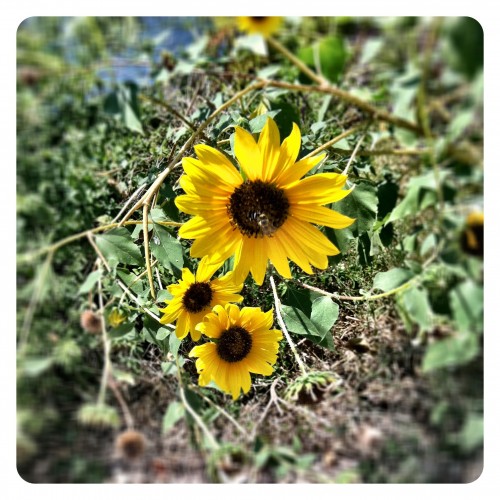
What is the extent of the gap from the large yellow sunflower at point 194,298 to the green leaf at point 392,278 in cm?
17

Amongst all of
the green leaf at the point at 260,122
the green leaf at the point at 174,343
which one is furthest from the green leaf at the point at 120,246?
the green leaf at the point at 260,122

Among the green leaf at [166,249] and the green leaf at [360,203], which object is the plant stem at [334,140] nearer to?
the green leaf at [360,203]

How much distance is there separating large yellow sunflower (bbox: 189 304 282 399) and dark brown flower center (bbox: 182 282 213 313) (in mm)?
18

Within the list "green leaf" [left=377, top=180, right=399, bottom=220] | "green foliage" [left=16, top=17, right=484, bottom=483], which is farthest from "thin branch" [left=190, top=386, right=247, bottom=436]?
"green leaf" [left=377, top=180, right=399, bottom=220]

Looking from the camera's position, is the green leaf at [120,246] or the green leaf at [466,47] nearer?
the green leaf at [466,47]

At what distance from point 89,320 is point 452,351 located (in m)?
0.44

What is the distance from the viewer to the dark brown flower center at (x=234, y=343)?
26.9 inches

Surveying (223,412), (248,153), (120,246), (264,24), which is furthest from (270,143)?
(223,412)

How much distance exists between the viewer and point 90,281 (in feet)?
2.17

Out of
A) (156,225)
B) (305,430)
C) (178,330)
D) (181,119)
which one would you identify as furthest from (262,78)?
(305,430)

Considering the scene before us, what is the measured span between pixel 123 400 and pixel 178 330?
0.12m

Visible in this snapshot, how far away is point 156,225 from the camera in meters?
0.63

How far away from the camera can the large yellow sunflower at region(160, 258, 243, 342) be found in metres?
0.66
